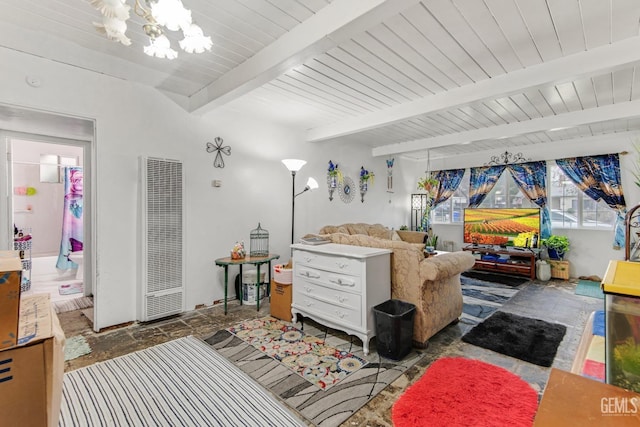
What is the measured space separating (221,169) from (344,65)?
2044 mm

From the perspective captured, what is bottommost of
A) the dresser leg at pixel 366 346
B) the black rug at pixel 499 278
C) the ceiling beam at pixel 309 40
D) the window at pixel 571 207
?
the black rug at pixel 499 278

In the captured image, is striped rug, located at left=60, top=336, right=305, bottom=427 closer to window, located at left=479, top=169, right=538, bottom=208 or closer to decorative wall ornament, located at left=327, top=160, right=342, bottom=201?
decorative wall ornament, located at left=327, top=160, right=342, bottom=201

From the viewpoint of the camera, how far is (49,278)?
189 inches

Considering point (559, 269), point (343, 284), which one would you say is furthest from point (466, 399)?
point (559, 269)

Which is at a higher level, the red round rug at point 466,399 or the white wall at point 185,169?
the white wall at point 185,169

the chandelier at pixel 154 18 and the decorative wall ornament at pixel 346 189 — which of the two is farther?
the decorative wall ornament at pixel 346 189

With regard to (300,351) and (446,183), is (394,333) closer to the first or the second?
(300,351)

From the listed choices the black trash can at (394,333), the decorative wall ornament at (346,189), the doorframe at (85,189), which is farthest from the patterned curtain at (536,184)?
the doorframe at (85,189)

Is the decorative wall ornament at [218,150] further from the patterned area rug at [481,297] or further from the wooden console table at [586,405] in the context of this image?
the wooden console table at [586,405]

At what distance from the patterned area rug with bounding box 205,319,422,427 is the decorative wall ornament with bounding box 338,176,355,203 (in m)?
3.18

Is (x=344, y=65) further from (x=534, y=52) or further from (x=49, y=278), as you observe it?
(x=49, y=278)

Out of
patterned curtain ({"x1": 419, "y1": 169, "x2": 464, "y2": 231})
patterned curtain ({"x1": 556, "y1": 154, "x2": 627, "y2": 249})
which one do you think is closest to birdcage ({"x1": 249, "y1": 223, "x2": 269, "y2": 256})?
patterned curtain ({"x1": 419, "y1": 169, "x2": 464, "y2": 231})

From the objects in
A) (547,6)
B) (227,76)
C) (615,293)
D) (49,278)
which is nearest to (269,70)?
(227,76)

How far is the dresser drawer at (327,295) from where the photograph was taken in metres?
2.60
